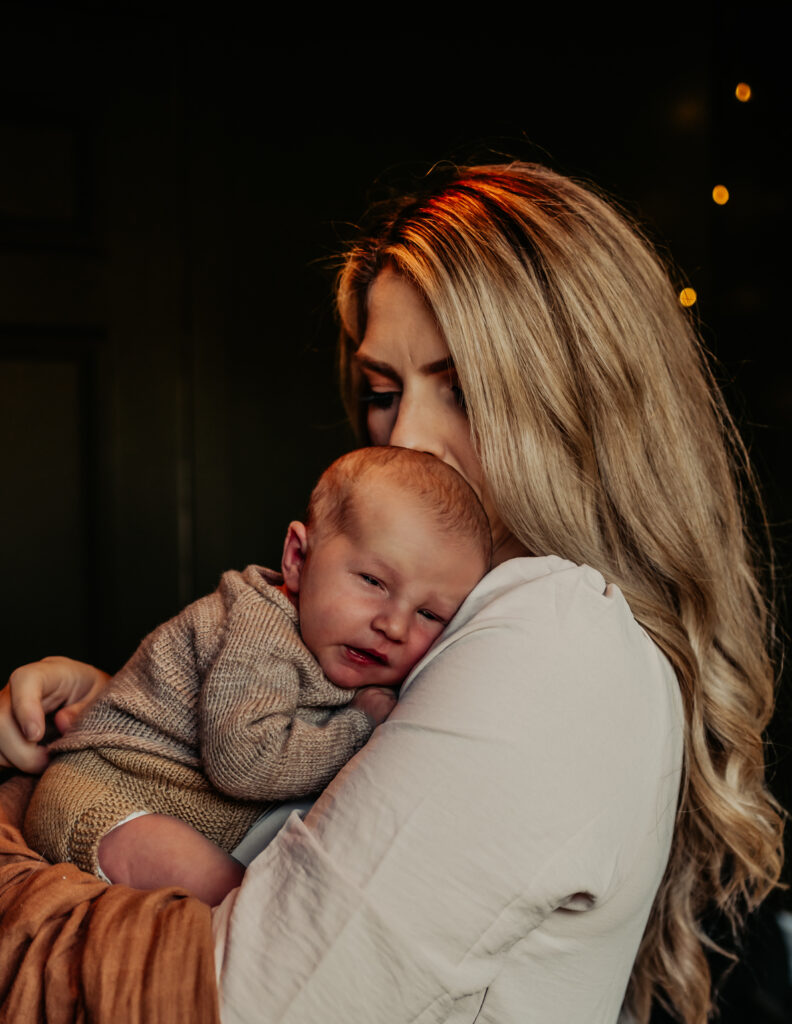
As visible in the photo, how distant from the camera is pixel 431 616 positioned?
1.29 metres

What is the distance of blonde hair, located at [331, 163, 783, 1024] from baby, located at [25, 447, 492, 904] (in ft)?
0.38

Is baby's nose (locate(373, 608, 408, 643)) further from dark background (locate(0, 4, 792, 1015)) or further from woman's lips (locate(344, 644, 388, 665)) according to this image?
dark background (locate(0, 4, 792, 1015))

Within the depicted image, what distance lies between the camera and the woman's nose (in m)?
1.39

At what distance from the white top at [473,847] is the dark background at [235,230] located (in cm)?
137

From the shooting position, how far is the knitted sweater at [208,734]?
1.16 meters

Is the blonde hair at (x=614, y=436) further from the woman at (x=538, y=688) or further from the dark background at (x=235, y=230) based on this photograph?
the dark background at (x=235, y=230)

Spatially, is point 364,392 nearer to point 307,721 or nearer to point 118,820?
point 307,721

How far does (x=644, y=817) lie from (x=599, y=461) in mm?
482

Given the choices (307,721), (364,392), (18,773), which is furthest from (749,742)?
(18,773)

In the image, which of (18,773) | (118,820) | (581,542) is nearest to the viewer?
(118,820)

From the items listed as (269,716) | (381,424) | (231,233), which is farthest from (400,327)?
(231,233)

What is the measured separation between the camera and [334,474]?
4.48 ft

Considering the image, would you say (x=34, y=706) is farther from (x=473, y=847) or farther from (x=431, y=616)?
(x=473, y=847)

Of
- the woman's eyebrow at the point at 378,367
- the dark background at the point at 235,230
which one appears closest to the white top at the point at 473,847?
the woman's eyebrow at the point at 378,367
